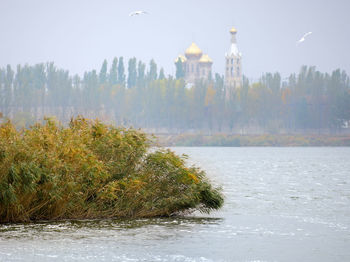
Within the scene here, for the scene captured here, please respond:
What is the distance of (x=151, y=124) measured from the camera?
130 meters

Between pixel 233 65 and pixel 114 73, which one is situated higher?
pixel 233 65

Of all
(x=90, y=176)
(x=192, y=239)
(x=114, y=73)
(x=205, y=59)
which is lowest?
(x=192, y=239)

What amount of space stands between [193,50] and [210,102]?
6888 cm

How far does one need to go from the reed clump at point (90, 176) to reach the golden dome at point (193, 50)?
174 m

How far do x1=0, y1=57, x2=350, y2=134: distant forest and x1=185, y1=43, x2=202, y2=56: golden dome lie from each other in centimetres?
6026

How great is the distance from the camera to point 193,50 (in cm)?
19100

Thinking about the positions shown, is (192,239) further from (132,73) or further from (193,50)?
(193,50)

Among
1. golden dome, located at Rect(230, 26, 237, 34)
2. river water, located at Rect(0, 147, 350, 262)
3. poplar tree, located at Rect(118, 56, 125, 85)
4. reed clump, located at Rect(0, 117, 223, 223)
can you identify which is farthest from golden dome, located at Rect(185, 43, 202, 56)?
reed clump, located at Rect(0, 117, 223, 223)

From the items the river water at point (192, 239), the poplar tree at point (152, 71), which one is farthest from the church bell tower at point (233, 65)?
the river water at point (192, 239)

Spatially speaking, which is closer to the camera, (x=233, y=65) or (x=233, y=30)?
(x=233, y=65)

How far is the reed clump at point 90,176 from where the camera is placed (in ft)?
49.0

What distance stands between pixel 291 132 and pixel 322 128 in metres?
5.31

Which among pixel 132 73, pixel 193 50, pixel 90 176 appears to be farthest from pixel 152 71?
pixel 90 176

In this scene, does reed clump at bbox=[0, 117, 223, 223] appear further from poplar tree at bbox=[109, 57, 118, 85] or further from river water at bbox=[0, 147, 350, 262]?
poplar tree at bbox=[109, 57, 118, 85]
